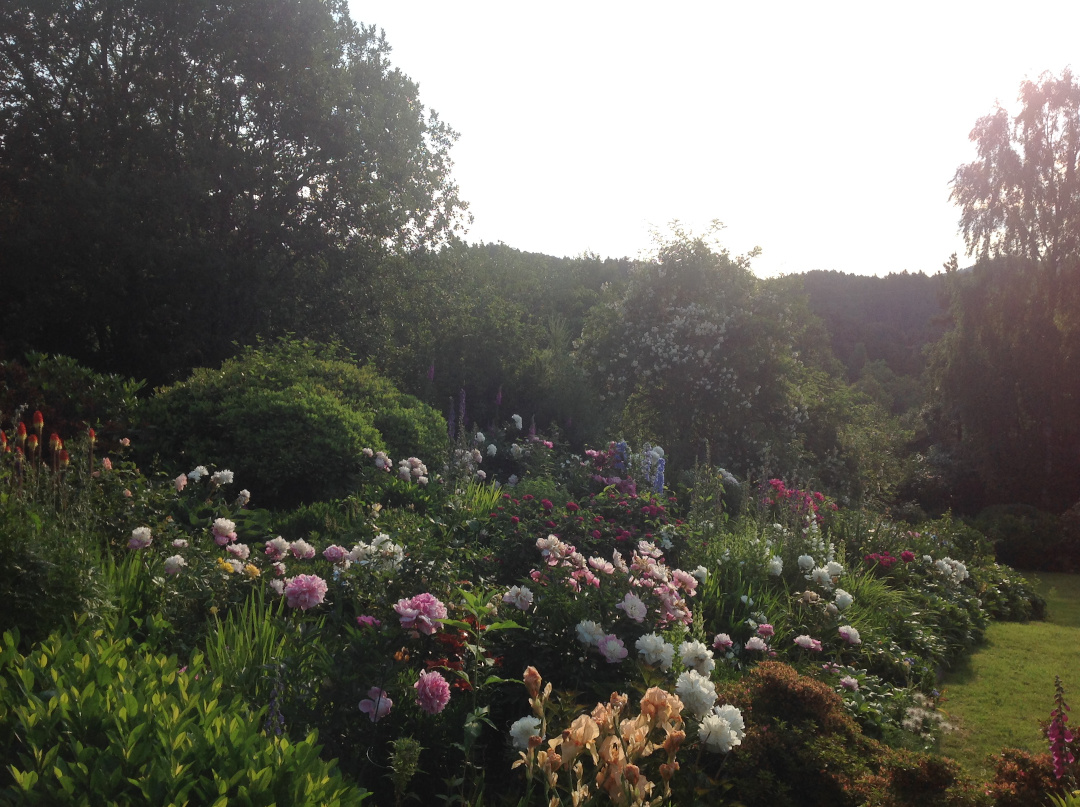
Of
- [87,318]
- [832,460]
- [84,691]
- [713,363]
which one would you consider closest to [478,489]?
[84,691]

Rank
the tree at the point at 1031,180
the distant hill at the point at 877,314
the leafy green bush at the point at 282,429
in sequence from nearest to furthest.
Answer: the leafy green bush at the point at 282,429 → the tree at the point at 1031,180 → the distant hill at the point at 877,314

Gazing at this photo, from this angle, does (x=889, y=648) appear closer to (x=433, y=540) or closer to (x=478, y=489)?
(x=433, y=540)

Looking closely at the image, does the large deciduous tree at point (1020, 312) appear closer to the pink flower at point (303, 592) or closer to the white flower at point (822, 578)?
the white flower at point (822, 578)

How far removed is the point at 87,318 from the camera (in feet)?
41.7

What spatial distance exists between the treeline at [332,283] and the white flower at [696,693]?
8693 millimetres

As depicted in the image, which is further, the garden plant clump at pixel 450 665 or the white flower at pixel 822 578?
the white flower at pixel 822 578

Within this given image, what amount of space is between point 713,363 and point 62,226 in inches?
428

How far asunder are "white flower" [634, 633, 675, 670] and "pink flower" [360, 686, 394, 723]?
0.99m

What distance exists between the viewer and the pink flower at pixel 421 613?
9.14 feet

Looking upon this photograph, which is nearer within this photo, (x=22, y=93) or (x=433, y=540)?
(x=433, y=540)

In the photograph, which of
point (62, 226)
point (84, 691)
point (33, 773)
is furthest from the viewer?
point (62, 226)

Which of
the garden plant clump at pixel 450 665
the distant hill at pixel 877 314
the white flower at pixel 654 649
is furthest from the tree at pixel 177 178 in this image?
the distant hill at pixel 877 314

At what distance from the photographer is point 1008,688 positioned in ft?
16.6

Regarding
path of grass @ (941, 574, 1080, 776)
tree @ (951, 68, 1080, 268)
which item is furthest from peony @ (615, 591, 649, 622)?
tree @ (951, 68, 1080, 268)
